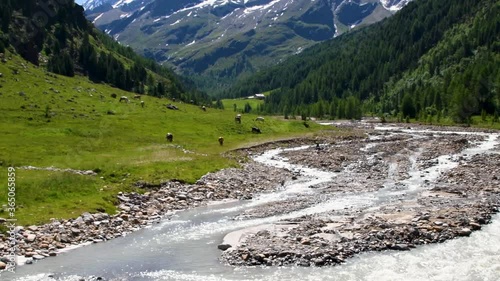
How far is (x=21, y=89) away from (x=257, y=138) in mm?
55218

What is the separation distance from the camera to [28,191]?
112 ft

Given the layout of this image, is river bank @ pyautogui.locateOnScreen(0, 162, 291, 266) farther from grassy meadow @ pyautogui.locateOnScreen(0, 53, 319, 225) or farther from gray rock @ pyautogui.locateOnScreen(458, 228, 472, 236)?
gray rock @ pyautogui.locateOnScreen(458, 228, 472, 236)

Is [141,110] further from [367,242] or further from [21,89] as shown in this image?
[367,242]

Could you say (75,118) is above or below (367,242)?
above

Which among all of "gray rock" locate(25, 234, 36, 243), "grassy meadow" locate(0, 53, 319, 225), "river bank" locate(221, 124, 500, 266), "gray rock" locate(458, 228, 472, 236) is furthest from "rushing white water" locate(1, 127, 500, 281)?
"grassy meadow" locate(0, 53, 319, 225)

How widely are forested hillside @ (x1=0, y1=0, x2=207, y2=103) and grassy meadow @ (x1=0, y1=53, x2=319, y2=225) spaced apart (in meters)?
21.7

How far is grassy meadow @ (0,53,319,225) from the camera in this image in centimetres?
3543

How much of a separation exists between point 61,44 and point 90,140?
12190 cm

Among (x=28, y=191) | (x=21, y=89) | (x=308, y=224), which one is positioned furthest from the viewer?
(x=21, y=89)

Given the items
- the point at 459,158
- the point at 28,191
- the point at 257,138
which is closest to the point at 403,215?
the point at 28,191

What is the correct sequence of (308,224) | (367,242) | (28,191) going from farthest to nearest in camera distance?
(28,191), (308,224), (367,242)

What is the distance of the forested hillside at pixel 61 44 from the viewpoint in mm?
150500

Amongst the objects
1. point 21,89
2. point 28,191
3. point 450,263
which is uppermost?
point 21,89

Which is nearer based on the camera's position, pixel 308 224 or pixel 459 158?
pixel 308 224
